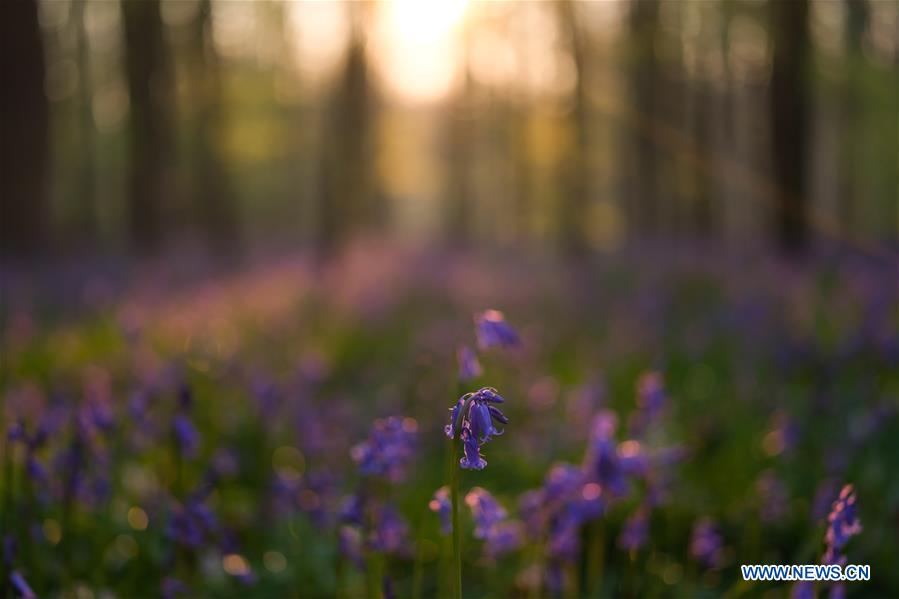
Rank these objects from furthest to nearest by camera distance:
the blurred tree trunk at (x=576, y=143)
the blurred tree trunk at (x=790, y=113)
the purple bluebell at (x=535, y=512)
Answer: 1. the blurred tree trunk at (x=576, y=143)
2. the blurred tree trunk at (x=790, y=113)
3. the purple bluebell at (x=535, y=512)

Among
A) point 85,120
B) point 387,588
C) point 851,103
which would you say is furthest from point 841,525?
point 85,120

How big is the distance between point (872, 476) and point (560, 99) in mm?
19275

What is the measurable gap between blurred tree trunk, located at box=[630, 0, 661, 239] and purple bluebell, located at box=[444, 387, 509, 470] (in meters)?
15.2

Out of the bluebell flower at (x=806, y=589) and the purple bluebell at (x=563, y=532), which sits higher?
the bluebell flower at (x=806, y=589)

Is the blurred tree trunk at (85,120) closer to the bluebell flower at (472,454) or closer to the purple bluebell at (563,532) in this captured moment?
the purple bluebell at (563,532)

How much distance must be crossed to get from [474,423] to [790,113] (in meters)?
11.1

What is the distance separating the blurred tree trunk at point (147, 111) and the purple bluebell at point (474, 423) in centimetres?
1556

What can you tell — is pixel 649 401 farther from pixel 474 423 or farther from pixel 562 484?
pixel 474 423

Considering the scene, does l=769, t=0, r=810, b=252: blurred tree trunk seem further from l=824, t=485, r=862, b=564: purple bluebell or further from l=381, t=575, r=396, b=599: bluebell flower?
l=381, t=575, r=396, b=599: bluebell flower

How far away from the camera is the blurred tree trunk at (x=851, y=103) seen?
1253 cm

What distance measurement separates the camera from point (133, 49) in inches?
637

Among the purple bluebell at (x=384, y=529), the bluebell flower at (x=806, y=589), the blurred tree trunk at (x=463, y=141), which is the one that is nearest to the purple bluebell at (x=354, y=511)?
the purple bluebell at (x=384, y=529)

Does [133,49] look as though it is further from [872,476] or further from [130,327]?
[872,476]

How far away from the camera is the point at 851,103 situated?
77.5ft
